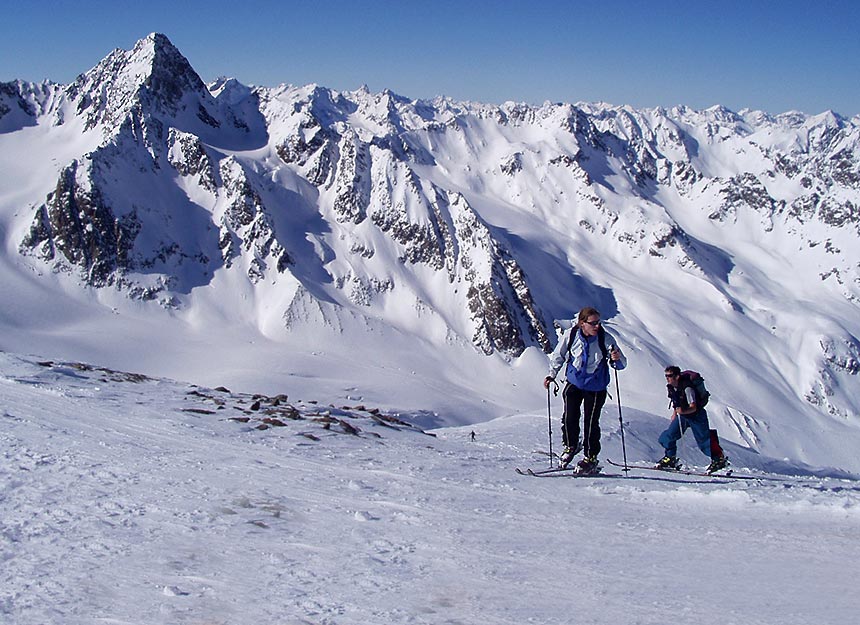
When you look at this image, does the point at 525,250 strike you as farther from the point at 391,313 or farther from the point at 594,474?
the point at 594,474

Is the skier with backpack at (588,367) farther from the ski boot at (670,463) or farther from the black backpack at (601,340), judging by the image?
the ski boot at (670,463)

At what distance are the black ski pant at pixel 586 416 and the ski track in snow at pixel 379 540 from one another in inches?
32.8

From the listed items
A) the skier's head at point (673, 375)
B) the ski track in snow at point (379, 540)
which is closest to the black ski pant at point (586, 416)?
the ski track in snow at point (379, 540)

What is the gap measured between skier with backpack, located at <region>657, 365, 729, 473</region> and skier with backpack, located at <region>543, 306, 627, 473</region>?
224 centimetres

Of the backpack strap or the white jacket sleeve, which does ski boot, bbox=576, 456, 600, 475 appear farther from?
the backpack strap

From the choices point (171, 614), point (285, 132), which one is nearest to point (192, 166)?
point (285, 132)

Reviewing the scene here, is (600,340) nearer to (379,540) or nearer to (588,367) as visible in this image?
(588,367)

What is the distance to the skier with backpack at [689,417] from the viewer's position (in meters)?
13.4

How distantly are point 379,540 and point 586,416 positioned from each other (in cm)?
572

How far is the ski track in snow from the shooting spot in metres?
5.88

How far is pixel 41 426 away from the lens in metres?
12.7

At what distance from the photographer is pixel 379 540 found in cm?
760

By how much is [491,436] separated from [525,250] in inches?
5361

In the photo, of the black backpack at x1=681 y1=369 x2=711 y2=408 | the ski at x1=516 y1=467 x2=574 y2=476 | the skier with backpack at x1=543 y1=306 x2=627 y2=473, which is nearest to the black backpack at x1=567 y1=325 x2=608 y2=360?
the skier with backpack at x1=543 y1=306 x2=627 y2=473
